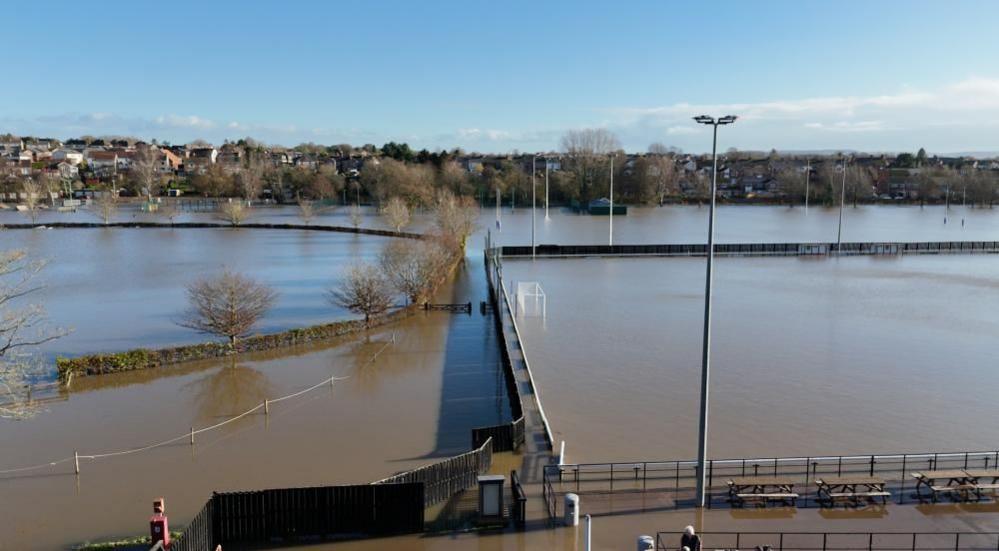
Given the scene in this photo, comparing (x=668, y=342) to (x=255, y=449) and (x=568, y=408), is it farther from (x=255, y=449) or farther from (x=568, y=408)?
(x=255, y=449)

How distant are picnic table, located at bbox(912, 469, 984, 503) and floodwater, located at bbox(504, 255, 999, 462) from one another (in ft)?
7.08

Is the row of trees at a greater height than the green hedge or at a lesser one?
greater

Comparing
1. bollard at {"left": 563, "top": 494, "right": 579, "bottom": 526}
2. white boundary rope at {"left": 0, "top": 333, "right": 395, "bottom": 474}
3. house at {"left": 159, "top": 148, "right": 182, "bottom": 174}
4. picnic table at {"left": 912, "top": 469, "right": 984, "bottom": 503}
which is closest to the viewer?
bollard at {"left": 563, "top": 494, "right": 579, "bottom": 526}

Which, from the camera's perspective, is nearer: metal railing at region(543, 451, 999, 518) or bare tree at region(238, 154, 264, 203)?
metal railing at region(543, 451, 999, 518)

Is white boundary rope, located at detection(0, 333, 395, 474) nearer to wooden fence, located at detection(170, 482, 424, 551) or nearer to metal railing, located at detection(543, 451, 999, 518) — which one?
wooden fence, located at detection(170, 482, 424, 551)

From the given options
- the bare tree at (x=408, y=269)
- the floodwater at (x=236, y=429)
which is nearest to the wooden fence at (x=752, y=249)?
the bare tree at (x=408, y=269)

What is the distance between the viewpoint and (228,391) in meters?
18.7

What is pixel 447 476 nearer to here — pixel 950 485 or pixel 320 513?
pixel 320 513

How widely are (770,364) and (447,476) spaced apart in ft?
40.2

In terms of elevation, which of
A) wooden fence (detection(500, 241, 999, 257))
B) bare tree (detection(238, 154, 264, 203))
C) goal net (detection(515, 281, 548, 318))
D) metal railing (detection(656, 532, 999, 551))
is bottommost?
metal railing (detection(656, 532, 999, 551))

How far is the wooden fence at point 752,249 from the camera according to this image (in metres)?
46.0

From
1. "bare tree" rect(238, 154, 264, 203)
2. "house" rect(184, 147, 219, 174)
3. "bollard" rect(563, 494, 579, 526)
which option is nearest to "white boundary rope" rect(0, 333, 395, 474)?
"bollard" rect(563, 494, 579, 526)

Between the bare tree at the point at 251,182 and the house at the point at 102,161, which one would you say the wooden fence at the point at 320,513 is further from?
the house at the point at 102,161

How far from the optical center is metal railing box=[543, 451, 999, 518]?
477 inches
